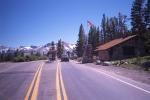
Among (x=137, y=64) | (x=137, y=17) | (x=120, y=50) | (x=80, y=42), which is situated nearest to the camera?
(x=137, y=64)

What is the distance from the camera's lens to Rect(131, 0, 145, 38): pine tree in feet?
204

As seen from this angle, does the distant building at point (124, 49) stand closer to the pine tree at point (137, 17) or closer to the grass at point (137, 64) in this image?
the pine tree at point (137, 17)

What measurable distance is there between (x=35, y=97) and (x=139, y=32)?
5239 cm

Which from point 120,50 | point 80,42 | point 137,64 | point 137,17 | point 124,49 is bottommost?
point 137,64

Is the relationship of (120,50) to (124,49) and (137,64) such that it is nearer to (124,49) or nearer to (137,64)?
(124,49)

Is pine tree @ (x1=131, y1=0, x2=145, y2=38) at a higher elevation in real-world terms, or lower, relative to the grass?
higher

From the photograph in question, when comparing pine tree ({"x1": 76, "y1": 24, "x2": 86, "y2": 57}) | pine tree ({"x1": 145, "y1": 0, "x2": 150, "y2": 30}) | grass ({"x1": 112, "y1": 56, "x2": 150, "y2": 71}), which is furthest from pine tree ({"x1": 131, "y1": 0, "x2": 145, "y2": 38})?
pine tree ({"x1": 76, "y1": 24, "x2": 86, "y2": 57})

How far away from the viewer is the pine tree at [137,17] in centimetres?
6209

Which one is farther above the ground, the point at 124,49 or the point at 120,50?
the point at 124,49

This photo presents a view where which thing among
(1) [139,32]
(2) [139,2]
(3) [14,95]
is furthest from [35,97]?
(2) [139,2]

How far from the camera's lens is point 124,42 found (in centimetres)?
5284

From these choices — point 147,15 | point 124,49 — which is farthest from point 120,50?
point 147,15

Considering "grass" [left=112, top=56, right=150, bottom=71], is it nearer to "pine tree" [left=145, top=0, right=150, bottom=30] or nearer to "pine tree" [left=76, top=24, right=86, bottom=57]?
"pine tree" [left=145, top=0, right=150, bottom=30]

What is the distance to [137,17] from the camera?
62.9 meters
